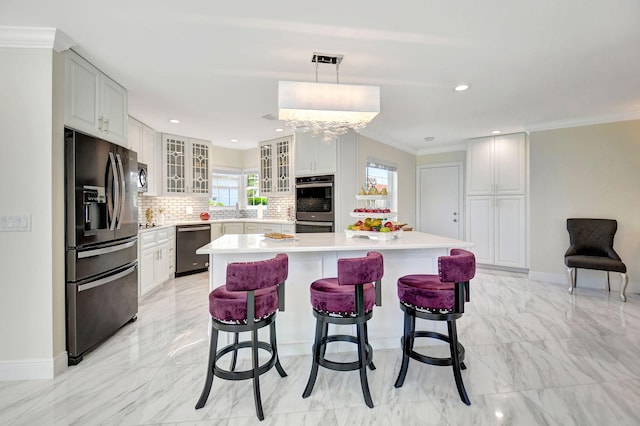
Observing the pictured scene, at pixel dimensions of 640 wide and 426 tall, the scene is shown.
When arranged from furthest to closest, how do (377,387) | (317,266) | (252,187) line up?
1. (252,187)
2. (317,266)
3. (377,387)

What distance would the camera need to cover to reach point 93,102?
2631mm

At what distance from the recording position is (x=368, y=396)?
1.88 m

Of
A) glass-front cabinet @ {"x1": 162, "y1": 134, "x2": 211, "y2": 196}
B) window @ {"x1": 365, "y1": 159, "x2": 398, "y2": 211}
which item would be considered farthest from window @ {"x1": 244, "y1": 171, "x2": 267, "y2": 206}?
window @ {"x1": 365, "y1": 159, "x2": 398, "y2": 211}

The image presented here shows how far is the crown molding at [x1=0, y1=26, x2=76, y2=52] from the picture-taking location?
2.11m

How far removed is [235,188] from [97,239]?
424 centimetres

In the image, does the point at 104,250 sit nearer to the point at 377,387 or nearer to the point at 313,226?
the point at 377,387

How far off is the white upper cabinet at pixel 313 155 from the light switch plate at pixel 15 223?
3279 mm

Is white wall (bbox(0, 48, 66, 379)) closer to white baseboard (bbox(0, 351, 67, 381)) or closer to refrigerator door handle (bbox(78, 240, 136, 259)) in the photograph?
white baseboard (bbox(0, 351, 67, 381))

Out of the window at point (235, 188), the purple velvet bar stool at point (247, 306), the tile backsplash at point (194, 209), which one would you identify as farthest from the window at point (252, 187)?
the purple velvet bar stool at point (247, 306)

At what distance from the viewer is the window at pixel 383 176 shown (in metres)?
5.39

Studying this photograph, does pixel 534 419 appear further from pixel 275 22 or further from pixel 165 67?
pixel 165 67

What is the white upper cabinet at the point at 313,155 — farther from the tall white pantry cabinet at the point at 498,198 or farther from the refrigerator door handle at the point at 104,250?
the tall white pantry cabinet at the point at 498,198

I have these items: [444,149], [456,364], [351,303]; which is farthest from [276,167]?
[456,364]

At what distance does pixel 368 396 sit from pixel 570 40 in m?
2.91
